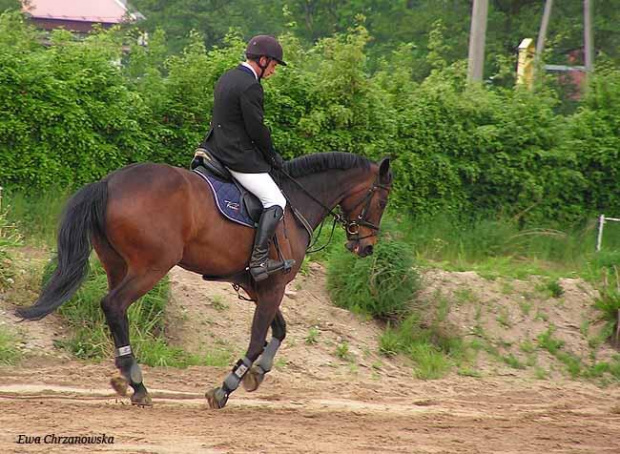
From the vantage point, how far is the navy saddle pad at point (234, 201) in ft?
31.0

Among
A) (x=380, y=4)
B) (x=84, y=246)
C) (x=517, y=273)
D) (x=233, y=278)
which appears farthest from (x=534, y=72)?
(x=380, y=4)

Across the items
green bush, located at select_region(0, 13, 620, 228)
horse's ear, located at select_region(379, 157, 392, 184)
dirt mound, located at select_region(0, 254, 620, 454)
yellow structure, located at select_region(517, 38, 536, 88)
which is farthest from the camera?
yellow structure, located at select_region(517, 38, 536, 88)

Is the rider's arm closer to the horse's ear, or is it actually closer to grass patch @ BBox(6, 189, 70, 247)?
the horse's ear

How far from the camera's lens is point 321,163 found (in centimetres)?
1036

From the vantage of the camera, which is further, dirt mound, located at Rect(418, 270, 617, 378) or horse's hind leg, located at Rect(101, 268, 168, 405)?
dirt mound, located at Rect(418, 270, 617, 378)

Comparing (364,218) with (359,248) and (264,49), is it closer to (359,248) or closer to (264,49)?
(359,248)

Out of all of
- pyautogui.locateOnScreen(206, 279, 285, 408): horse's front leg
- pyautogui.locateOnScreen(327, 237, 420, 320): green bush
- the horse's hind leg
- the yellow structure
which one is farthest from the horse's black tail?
the yellow structure

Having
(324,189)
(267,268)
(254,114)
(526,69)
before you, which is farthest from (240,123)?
(526,69)

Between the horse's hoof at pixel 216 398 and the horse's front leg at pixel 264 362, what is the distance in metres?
0.32

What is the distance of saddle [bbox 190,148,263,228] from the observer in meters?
9.46

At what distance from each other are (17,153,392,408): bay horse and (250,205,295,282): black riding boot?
0.12 m

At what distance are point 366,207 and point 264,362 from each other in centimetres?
197

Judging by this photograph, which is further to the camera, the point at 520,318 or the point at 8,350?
the point at 520,318

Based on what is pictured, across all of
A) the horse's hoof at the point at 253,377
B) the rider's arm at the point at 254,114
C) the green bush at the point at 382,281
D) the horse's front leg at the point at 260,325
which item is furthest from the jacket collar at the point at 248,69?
the green bush at the point at 382,281
